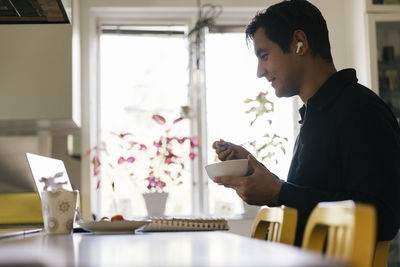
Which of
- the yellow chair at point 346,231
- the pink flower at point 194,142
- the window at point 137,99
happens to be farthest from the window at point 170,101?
the yellow chair at point 346,231

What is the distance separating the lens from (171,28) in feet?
13.6

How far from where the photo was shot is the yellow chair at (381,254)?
1556 millimetres

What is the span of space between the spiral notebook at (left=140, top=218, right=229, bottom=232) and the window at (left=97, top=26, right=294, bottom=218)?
2.20m

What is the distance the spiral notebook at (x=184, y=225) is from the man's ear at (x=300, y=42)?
551 millimetres

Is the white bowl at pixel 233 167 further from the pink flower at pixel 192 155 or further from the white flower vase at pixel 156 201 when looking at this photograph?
the pink flower at pixel 192 155

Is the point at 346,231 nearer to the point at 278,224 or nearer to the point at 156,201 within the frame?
the point at 278,224

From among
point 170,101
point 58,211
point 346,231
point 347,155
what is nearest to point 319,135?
point 347,155

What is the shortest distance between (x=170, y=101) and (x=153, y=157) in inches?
19.1

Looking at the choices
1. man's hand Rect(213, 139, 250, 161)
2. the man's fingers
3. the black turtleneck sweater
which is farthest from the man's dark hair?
the man's fingers

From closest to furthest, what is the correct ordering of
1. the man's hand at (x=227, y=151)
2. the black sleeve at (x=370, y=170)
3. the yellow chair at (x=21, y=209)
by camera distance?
the black sleeve at (x=370, y=170), the man's hand at (x=227, y=151), the yellow chair at (x=21, y=209)

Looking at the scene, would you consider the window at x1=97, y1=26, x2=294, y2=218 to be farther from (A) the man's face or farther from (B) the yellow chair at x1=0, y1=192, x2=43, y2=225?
(A) the man's face

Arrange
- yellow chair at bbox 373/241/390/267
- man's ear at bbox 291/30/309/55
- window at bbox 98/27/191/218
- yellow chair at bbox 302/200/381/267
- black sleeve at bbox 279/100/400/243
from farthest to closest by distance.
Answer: window at bbox 98/27/191/218 → man's ear at bbox 291/30/309/55 → yellow chair at bbox 373/241/390/267 → black sleeve at bbox 279/100/400/243 → yellow chair at bbox 302/200/381/267

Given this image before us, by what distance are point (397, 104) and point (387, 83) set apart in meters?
0.14

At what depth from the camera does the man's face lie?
6.08 ft
